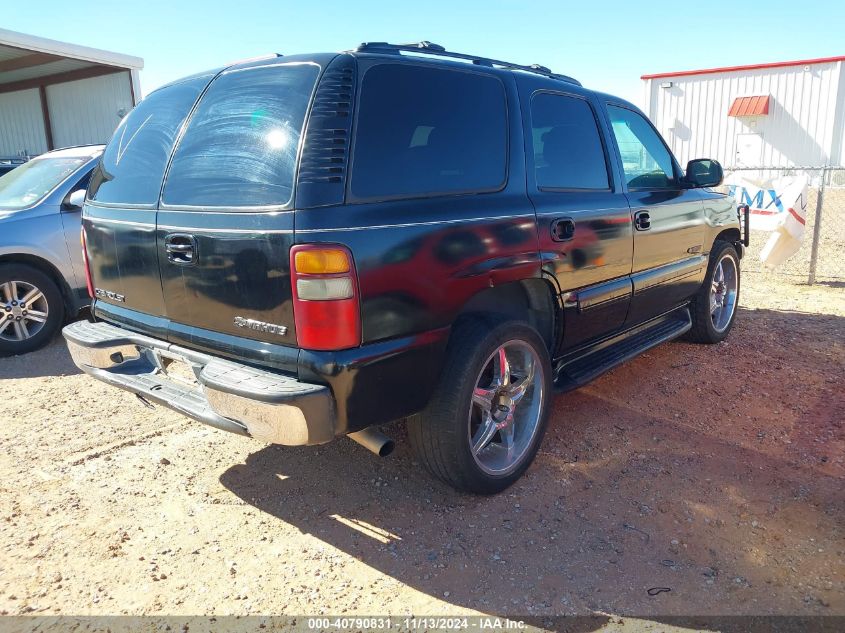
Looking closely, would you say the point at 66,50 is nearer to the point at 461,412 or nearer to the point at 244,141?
the point at 244,141

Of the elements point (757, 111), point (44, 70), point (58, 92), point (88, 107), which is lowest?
point (757, 111)

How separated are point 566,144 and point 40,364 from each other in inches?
179

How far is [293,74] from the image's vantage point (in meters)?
2.60

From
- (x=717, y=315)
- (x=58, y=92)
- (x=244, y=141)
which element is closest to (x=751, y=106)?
(x=717, y=315)

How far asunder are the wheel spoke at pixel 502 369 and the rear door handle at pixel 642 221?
4.78 feet

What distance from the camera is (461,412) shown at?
9.30ft

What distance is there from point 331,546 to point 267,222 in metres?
1.43

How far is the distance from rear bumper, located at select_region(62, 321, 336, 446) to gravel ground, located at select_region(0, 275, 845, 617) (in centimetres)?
59

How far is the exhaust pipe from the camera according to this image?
2.67 meters

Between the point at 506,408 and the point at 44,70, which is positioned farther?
the point at 44,70

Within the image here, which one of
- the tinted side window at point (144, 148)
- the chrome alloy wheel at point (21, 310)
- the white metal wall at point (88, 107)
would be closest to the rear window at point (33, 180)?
the chrome alloy wheel at point (21, 310)

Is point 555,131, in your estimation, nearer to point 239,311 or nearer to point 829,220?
point 239,311

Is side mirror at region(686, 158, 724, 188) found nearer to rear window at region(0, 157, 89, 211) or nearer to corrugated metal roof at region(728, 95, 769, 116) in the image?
rear window at region(0, 157, 89, 211)

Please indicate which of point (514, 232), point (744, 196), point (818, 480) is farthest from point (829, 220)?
point (514, 232)
